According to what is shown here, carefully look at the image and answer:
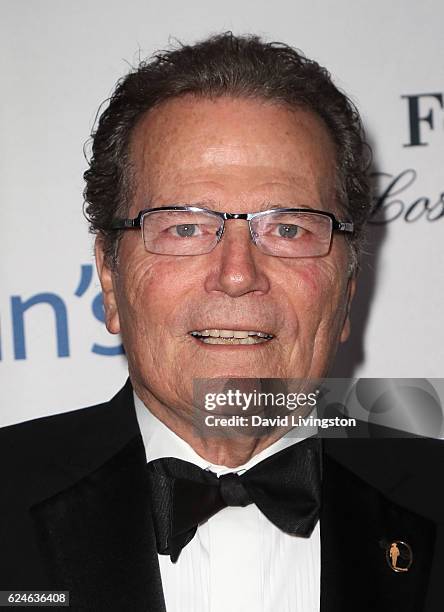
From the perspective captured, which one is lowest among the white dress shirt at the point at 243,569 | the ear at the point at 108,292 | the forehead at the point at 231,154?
the white dress shirt at the point at 243,569

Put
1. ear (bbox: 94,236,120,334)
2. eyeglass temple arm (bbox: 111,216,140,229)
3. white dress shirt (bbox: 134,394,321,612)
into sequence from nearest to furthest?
white dress shirt (bbox: 134,394,321,612) → eyeglass temple arm (bbox: 111,216,140,229) → ear (bbox: 94,236,120,334)

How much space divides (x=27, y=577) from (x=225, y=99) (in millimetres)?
950

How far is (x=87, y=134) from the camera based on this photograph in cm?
222

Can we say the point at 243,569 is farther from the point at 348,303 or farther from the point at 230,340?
the point at 348,303

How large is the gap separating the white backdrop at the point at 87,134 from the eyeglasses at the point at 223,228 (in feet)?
1.78

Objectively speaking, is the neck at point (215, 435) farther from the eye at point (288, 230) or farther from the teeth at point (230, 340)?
the eye at point (288, 230)

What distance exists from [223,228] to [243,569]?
24.5 inches

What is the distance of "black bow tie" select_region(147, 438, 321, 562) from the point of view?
157 cm

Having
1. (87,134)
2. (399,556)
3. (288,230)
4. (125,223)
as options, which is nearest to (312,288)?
(288,230)

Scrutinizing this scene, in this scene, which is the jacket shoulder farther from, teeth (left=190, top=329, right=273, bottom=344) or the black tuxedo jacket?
teeth (left=190, top=329, right=273, bottom=344)

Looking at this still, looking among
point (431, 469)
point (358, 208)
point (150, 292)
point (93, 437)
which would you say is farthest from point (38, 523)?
point (358, 208)

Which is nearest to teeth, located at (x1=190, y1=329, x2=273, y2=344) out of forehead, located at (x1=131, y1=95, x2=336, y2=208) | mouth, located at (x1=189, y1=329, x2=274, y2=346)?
mouth, located at (x1=189, y1=329, x2=274, y2=346)

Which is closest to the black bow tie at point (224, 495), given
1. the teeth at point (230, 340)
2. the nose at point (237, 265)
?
the teeth at point (230, 340)

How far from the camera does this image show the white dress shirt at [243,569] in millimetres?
1602
